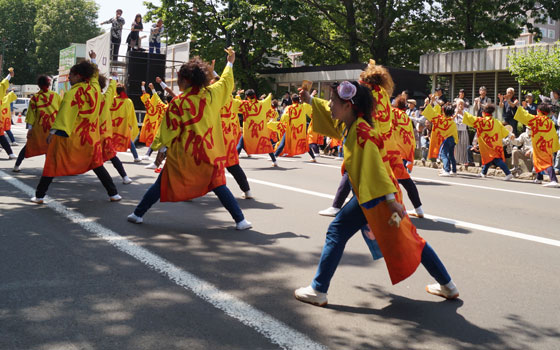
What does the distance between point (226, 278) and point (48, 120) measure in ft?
23.9

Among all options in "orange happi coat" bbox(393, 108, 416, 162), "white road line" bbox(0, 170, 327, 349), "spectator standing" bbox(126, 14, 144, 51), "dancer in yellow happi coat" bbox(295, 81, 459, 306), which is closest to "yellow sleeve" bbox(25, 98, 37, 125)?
"white road line" bbox(0, 170, 327, 349)

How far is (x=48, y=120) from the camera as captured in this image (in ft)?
34.4

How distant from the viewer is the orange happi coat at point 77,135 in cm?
727

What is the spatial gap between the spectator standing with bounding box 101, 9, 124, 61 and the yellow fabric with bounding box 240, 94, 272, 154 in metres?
8.98

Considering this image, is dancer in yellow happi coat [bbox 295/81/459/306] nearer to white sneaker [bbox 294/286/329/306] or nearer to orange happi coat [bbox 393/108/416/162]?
white sneaker [bbox 294/286/329/306]

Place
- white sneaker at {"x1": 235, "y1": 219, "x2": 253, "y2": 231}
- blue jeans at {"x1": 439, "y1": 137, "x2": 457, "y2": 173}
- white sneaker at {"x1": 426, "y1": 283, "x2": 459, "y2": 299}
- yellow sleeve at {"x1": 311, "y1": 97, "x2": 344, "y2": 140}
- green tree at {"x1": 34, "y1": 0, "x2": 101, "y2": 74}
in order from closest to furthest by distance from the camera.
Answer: white sneaker at {"x1": 426, "y1": 283, "x2": 459, "y2": 299}, yellow sleeve at {"x1": 311, "y1": 97, "x2": 344, "y2": 140}, white sneaker at {"x1": 235, "y1": 219, "x2": 253, "y2": 231}, blue jeans at {"x1": 439, "y1": 137, "x2": 457, "y2": 173}, green tree at {"x1": 34, "y1": 0, "x2": 101, "y2": 74}

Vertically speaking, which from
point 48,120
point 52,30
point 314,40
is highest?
point 52,30

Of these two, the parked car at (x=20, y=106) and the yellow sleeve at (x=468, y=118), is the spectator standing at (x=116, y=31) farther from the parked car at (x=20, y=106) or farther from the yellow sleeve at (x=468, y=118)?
the parked car at (x=20, y=106)

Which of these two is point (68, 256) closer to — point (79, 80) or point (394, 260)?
point (394, 260)

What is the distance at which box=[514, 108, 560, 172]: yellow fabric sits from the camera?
12.2 metres

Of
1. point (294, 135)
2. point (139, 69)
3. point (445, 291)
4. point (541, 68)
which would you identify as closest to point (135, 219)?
point (445, 291)

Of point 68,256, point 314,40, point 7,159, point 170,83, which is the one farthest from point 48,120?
point 314,40

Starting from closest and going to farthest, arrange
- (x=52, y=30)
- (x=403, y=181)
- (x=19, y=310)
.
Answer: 1. (x=19, y=310)
2. (x=403, y=181)
3. (x=52, y=30)

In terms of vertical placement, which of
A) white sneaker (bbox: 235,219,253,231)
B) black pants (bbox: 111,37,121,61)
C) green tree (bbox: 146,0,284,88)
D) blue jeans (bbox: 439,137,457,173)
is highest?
green tree (bbox: 146,0,284,88)
